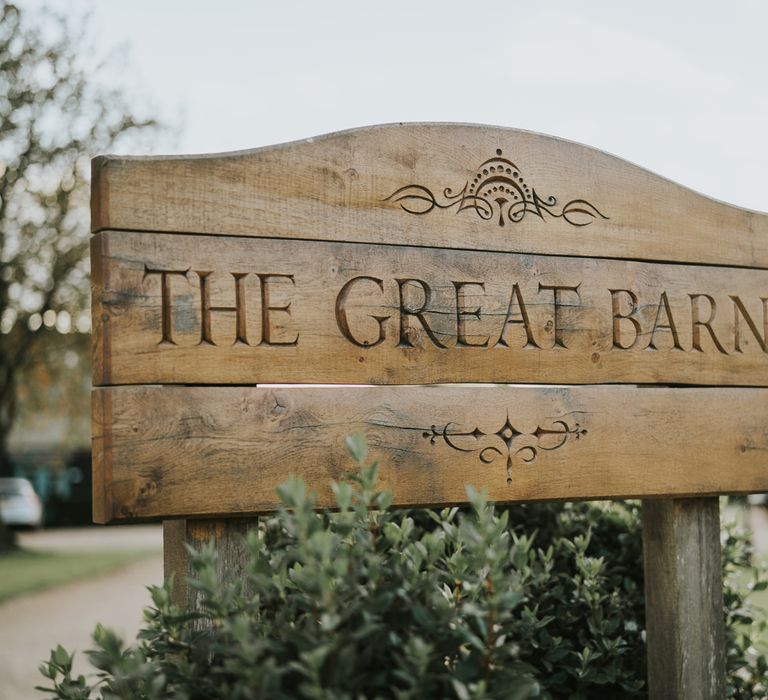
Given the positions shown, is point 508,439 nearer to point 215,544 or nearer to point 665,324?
point 665,324

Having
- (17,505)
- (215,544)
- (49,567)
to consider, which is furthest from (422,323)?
(17,505)

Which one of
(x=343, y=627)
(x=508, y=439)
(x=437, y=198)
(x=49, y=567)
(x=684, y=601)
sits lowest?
(x=49, y=567)

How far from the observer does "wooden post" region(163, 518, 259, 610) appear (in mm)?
2221

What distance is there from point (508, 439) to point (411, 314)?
0.44m

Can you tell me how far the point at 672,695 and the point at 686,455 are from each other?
0.69 m

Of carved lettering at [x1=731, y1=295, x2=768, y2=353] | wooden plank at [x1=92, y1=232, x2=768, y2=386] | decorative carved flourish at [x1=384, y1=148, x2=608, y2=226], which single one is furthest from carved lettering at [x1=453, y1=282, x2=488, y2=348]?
carved lettering at [x1=731, y1=295, x2=768, y2=353]

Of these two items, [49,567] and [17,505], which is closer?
[49,567]

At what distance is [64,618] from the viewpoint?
9445mm

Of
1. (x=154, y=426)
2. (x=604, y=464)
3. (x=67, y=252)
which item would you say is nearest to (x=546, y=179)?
(x=604, y=464)

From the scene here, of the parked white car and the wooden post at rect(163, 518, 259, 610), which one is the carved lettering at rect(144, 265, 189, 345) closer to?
the wooden post at rect(163, 518, 259, 610)

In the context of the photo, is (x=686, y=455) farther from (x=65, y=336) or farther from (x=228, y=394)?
(x=65, y=336)

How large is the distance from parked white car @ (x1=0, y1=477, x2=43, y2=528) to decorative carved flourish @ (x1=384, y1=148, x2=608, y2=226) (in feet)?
71.3

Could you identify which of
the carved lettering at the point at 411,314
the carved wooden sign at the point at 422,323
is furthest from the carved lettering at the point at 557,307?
the carved lettering at the point at 411,314

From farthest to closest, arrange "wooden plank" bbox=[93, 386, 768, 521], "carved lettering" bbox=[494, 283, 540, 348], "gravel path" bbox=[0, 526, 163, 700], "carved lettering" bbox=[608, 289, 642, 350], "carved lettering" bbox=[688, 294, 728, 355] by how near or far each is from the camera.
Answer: "gravel path" bbox=[0, 526, 163, 700]
"carved lettering" bbox=[688, 294, 728, 355]
"carved lettering" bbox=[608, 289, 642, 350]
"carved lettering" bbox=[494, 283, 540, 348]
"wooden plank" bbox=[93, 386, 768, 521]
